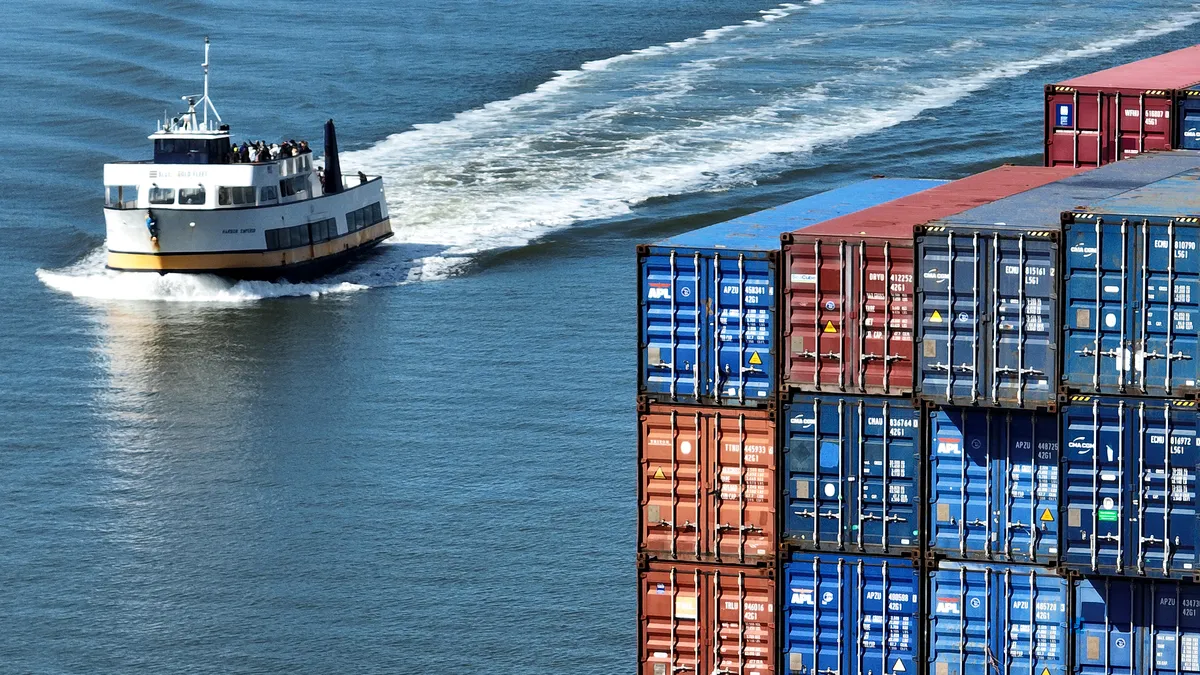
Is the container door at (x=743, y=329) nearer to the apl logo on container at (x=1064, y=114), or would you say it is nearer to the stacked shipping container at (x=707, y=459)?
the stacked shipping container at (x=707, y=459)

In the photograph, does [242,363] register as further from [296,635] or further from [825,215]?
[825,215]

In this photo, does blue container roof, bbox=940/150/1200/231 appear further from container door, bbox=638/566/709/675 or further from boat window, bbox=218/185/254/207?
boat window, bbox=218/185/254/207

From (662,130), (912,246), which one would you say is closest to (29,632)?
(912,246)

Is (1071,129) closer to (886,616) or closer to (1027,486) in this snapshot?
(1027,486)

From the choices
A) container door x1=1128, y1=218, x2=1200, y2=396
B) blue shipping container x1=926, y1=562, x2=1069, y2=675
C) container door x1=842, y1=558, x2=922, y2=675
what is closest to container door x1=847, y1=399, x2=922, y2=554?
container door x1=842, y1=558, x2=922, y2=675

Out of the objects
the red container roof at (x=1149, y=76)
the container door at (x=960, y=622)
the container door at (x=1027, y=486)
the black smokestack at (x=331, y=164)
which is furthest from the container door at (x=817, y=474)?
the black smokestack at (x=331, y=164)

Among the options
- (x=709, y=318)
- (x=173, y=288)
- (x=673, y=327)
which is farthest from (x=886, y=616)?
(x=173, y=288)
